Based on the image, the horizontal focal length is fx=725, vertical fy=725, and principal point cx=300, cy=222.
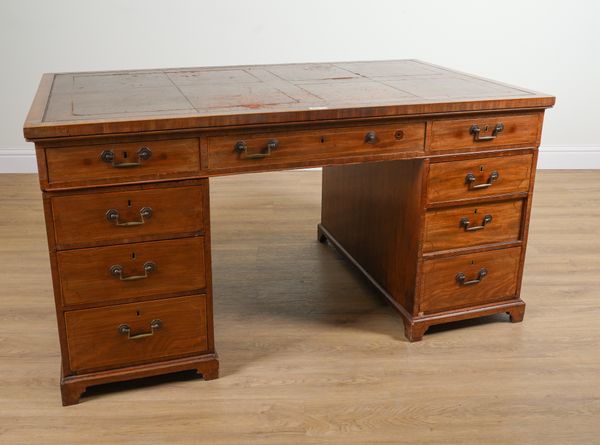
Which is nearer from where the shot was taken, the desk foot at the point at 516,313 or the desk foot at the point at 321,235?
the desk foot at the point at 516,313

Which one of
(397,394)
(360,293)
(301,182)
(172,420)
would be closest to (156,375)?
(172,420)

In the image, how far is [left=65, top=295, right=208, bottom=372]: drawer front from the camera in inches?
81.4

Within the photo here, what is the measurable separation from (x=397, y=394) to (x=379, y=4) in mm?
2761

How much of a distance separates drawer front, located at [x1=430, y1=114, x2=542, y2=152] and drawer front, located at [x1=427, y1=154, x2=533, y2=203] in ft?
0.16

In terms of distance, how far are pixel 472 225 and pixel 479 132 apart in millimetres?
319

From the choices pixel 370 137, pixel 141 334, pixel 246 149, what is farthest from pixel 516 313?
pixel 141 334

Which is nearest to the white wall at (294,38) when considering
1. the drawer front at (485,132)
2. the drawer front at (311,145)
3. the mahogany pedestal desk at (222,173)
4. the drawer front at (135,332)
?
the mahogany pedestal desk at (222,173)

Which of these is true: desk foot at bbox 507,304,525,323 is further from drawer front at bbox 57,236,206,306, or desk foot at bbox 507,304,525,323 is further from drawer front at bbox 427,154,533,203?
drawer front at bbox 57,236,206,306

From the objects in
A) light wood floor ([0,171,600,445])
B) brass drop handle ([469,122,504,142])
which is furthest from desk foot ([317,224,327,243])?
brass drop handle ([469,122,504,142])

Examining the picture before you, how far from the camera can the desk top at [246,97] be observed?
1.93 metres

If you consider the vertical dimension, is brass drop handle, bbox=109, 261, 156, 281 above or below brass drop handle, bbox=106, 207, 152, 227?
below

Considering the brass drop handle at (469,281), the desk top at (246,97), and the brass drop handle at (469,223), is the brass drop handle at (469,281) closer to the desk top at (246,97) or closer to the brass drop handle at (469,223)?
the brass drop handle at (469,223)

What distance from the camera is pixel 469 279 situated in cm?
247

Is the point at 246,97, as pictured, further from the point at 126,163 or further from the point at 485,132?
the point at 485,132
